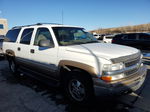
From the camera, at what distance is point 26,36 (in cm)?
459

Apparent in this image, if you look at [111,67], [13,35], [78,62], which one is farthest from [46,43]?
[13,35]

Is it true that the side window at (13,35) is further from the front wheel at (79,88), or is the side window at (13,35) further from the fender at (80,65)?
the front wheel at (79,88)

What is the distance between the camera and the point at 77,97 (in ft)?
10.6

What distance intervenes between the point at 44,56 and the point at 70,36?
94cm

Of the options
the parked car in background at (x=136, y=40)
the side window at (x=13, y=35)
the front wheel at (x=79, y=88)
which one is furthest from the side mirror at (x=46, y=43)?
the parked car in background at (x=136, y=40)

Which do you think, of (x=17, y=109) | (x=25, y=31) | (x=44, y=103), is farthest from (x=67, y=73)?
(x=25, y=31)

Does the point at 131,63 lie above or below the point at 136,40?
below

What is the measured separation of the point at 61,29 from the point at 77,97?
193 cm

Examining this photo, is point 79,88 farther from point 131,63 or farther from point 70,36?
point 70,36

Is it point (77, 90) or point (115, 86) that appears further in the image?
point (77, 90)

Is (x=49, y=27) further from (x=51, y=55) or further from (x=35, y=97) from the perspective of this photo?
(x=35, y=97)

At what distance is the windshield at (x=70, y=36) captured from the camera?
3.53 meters

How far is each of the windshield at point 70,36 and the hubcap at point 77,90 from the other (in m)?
1.02

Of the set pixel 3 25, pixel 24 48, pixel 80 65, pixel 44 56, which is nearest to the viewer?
pixel 80 65
